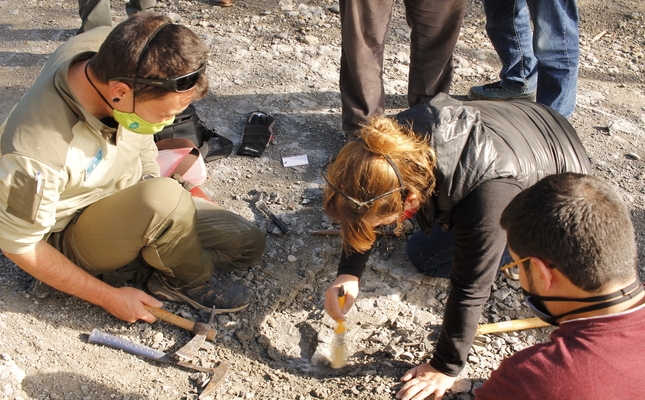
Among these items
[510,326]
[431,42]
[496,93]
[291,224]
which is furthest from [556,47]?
[291,224]

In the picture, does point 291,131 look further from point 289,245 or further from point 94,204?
point 94,204

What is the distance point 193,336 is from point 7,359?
80cm

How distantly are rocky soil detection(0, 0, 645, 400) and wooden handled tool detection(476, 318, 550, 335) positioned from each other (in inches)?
1.7

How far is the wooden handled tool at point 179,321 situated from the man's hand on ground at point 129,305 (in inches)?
1.1

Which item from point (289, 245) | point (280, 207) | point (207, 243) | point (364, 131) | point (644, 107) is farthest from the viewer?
point (644, 107)

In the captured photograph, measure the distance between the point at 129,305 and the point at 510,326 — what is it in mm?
1868

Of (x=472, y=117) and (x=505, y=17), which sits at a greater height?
(x=472, y=117)

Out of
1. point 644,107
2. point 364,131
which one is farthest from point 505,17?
point 364,131

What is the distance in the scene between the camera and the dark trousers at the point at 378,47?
3.58m

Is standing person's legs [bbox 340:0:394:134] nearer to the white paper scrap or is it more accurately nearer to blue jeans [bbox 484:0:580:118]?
the white paper scrap

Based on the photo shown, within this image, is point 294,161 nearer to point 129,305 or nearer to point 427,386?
point 129,305

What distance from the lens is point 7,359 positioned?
2.57m

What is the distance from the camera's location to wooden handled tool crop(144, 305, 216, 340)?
2859 millimetres

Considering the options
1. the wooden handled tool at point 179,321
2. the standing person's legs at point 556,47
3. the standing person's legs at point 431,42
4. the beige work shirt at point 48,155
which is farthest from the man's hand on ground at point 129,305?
the standing person's legs at point 556,47
